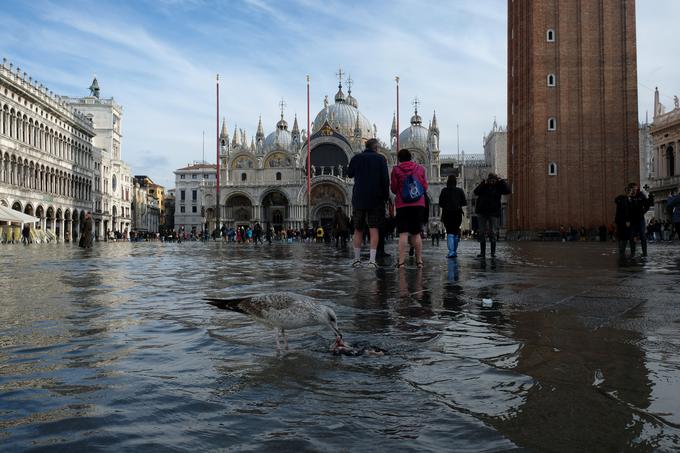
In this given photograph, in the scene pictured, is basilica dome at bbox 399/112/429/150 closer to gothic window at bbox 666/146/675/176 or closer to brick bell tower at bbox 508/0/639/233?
gothic window at bbox 666/146/675/176

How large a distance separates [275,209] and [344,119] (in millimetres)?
14982

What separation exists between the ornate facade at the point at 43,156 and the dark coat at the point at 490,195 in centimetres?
3575

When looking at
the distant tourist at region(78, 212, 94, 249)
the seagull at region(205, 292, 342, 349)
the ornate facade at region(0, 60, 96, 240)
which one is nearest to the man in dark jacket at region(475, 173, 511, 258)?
the seagull at region(205, 292, 342, 349)

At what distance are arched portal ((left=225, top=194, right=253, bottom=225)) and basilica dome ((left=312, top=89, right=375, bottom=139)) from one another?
12364 mm

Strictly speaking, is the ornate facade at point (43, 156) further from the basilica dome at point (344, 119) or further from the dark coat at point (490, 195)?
the dark coat at point (490, 195)

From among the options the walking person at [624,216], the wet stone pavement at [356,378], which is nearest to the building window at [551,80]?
the walking person at [624,216]

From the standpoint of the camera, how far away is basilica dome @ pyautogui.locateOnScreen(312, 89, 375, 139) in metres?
73.1

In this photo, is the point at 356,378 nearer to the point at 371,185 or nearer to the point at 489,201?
the point at 371,185

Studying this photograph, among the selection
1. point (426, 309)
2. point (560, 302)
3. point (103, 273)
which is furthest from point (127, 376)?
point (103, 273)

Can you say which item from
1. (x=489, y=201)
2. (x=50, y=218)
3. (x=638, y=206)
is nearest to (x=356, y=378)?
(x=489, y=201)

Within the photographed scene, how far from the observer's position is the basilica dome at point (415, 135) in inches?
2992

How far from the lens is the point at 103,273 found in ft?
27.1

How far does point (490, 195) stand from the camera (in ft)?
35.5

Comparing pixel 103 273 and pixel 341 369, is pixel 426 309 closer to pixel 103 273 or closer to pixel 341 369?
pixel 341 369
